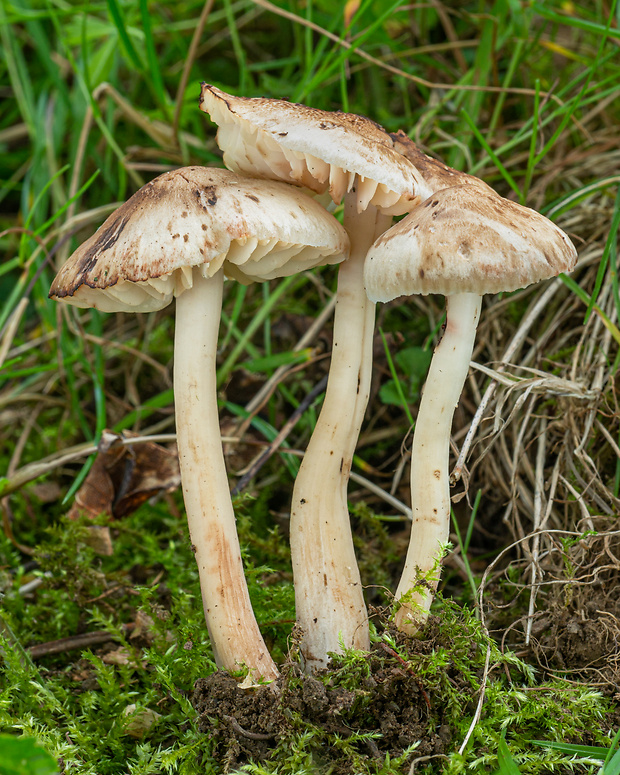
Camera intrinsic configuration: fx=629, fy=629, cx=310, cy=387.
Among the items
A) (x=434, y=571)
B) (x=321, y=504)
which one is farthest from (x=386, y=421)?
(x=434, y=571)

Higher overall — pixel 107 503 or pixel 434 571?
pixel 434 571

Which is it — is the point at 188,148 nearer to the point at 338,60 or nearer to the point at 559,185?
the point at 338,60

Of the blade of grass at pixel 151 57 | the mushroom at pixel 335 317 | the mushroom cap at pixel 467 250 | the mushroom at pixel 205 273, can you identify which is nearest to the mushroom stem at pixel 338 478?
the mushroom at pixel 335 317

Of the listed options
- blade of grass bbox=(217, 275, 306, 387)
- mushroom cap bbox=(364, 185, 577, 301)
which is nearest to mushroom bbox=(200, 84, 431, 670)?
mushroom cap bbox=(364, 185, 577, 301)

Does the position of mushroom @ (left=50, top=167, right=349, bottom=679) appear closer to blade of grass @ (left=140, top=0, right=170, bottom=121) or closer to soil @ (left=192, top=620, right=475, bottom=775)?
soil @ (left=192, top=620, right=475, bottom=775)

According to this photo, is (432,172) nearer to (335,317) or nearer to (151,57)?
(335,317)

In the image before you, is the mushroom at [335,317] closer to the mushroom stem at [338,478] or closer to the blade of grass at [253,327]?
the mushroom stem at [338,478]

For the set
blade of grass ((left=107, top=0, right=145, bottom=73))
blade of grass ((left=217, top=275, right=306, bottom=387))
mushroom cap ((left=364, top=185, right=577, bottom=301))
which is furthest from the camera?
blade of grass ((left=217, top=275, right=306, bottom=387))

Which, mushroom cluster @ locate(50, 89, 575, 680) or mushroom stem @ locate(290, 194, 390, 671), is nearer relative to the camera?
mushroom cluster @ locate(50, 89, 575, 680)
